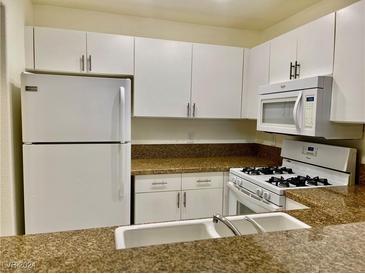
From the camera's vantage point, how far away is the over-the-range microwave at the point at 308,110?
183 cm

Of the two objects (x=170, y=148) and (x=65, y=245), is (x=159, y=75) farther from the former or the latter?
(x=65, y=245)

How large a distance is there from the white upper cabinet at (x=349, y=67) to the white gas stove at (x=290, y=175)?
0.39 meters

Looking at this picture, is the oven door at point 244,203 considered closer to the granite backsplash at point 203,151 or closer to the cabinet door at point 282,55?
the granite backsplash at point 203,151

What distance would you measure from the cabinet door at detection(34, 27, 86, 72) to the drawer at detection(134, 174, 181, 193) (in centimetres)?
→ 113

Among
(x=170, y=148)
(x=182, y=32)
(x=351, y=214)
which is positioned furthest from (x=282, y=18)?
(x=351, y=214)

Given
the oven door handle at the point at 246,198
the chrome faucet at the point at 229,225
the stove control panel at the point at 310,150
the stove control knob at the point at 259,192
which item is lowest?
the oven door handle at the point at 246,198

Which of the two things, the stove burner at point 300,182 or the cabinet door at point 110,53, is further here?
the cabinet door at point 110,53

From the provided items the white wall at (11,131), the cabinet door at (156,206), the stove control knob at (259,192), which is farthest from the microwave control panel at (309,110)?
the white wall at (11,131)

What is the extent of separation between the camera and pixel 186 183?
2.49 m

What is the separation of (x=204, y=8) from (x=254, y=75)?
2.71 feet

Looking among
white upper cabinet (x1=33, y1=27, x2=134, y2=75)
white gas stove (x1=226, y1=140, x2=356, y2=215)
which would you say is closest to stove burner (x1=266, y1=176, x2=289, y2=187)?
white gas stove (x1=226, y1=140, x2=356, y2=215)

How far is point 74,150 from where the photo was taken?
6.21 ft

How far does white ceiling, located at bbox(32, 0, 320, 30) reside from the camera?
96.7 inches

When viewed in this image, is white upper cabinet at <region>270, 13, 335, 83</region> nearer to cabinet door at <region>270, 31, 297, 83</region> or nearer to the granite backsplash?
cabinet door at <region>270, 31, 297, 83</region>
